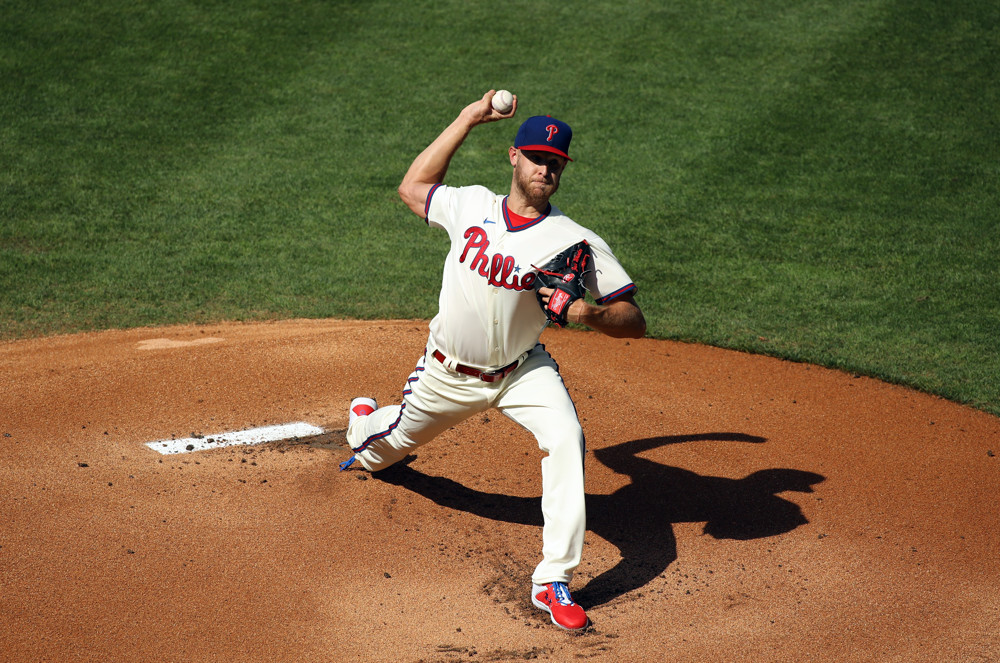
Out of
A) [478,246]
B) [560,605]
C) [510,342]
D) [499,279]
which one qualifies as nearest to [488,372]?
[510,342]

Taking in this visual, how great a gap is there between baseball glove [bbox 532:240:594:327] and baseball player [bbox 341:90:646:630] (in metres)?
0.04

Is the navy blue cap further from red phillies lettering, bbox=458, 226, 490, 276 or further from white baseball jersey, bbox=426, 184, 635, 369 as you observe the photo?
red phillies lettering, bbox=458, 226, 490, 276

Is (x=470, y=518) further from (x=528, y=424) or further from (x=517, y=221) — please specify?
(x=517, y=221)

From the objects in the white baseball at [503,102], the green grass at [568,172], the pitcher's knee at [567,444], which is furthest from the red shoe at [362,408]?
the green grass at [568,172]

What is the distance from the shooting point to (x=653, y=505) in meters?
5.05

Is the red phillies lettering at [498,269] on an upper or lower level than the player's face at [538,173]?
lower

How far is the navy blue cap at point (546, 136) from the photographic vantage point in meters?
4.16

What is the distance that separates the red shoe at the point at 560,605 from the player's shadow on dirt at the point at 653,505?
1.34 ft

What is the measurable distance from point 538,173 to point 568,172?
575 centimetres

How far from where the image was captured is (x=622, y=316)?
4.14m

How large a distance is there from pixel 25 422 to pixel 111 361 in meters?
0.96

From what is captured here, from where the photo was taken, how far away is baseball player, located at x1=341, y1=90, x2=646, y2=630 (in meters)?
4.07

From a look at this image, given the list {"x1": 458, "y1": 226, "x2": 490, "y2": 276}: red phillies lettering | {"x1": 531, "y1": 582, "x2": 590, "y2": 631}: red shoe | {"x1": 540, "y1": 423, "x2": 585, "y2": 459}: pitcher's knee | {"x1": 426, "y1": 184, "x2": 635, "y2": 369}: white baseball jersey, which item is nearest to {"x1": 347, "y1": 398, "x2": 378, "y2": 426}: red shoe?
{"x1": 426, "y1": 184, "x2": 635, "y2": 369}: white baseball jersey

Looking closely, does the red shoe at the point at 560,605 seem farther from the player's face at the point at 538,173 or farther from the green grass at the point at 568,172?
the green grass at the point at 568,172
